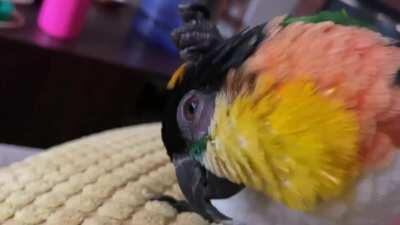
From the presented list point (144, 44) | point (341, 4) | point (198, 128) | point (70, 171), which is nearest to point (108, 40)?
point (144, 44)

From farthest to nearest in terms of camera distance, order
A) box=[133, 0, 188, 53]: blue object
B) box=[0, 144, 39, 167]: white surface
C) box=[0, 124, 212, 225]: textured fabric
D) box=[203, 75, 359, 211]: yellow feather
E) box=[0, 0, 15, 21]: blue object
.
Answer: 1. box=[133, 0, 188, 53]: blue object
2. box=[0, 0, 15, 21]: blue object
3. box=[0, 144, 39, 167]: white surface
4. box=[0, 124, 212, 225]: textured fabric
5. box=[203, 75, 359, 211]: yellow feather

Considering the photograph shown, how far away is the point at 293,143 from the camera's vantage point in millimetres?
298

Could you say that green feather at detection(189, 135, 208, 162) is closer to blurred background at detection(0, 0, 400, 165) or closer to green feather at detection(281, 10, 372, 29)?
green feather at detection(281, 10, 372, 29)

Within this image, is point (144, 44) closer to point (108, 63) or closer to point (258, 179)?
point (108, 63)

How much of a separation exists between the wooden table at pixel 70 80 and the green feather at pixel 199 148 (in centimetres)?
66

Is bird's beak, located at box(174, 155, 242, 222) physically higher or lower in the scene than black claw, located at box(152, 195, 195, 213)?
higher

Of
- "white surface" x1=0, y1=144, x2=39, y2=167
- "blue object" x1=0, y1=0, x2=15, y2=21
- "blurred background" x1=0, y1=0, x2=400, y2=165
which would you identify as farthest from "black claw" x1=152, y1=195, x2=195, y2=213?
"blue object" x1=0, y1=0, x2=15, y2=21

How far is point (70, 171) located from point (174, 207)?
96 millimetres

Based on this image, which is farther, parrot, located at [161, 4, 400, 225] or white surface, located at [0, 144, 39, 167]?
white surface, located at [0, 144, 39, 167]

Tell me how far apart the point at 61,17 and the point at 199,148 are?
28.2 inches

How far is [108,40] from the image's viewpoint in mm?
1102

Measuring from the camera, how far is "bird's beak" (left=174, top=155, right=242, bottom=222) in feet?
1.15

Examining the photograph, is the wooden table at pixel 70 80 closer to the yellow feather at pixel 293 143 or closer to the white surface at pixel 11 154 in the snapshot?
the white surface at pixel 11 154

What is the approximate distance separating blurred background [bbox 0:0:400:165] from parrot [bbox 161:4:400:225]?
60 centimetres
